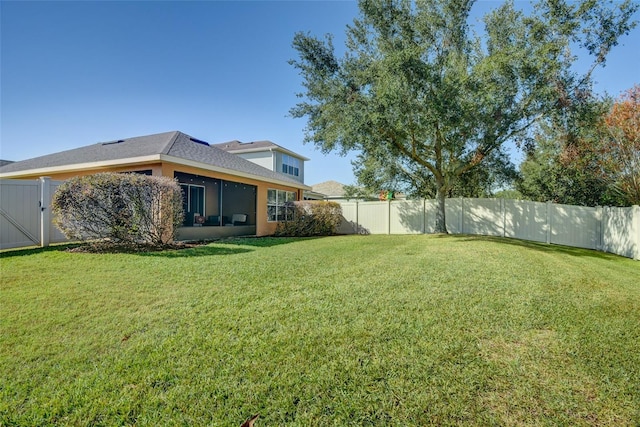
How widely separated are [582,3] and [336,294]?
1433 centimetres

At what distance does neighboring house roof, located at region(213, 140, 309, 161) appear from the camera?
22906 millimetres

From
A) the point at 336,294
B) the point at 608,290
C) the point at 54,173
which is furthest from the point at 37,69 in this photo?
the point at 608,290

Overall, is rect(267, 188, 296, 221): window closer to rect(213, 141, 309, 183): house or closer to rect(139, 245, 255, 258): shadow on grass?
rect(139, 245, 255, 258): shadow on grass

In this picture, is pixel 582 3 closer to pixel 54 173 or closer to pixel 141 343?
pixel 141 343

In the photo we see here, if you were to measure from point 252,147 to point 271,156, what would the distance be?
219 centimetres

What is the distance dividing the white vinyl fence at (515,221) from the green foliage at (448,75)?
6.28ft

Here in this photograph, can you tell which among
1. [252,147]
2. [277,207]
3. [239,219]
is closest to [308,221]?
[277,207]

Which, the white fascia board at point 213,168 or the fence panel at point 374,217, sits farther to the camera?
the fence panel at point 374,217

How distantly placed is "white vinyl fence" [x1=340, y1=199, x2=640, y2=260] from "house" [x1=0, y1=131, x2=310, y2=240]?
4443 mm

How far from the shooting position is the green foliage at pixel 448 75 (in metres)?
10.4

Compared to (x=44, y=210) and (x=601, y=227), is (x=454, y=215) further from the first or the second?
(x=44, y=210)

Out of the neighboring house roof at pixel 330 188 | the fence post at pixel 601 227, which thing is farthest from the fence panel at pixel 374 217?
the neighboring house roof at pixel 330 188

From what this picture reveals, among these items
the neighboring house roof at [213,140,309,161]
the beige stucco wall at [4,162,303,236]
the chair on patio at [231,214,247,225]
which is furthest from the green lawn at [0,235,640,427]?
the neighboring house roof at [213,140,309,161]

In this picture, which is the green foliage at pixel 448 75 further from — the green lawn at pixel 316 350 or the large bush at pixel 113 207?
the green lawn at pixel 316 350
